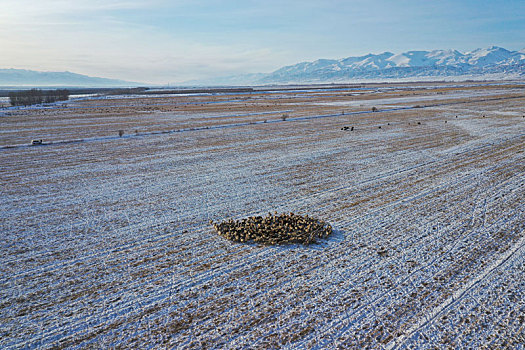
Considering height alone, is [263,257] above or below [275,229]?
below

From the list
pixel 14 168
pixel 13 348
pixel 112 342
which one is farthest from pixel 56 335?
pixel 14 168

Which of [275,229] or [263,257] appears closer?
[263,257]

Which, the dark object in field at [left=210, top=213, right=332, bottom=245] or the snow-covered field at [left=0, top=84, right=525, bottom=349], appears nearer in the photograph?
the snow-covered field at [left=0, top=84, right=525, bottom=349]

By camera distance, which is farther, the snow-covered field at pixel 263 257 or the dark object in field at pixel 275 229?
the dark object in field at pixel 275 229
